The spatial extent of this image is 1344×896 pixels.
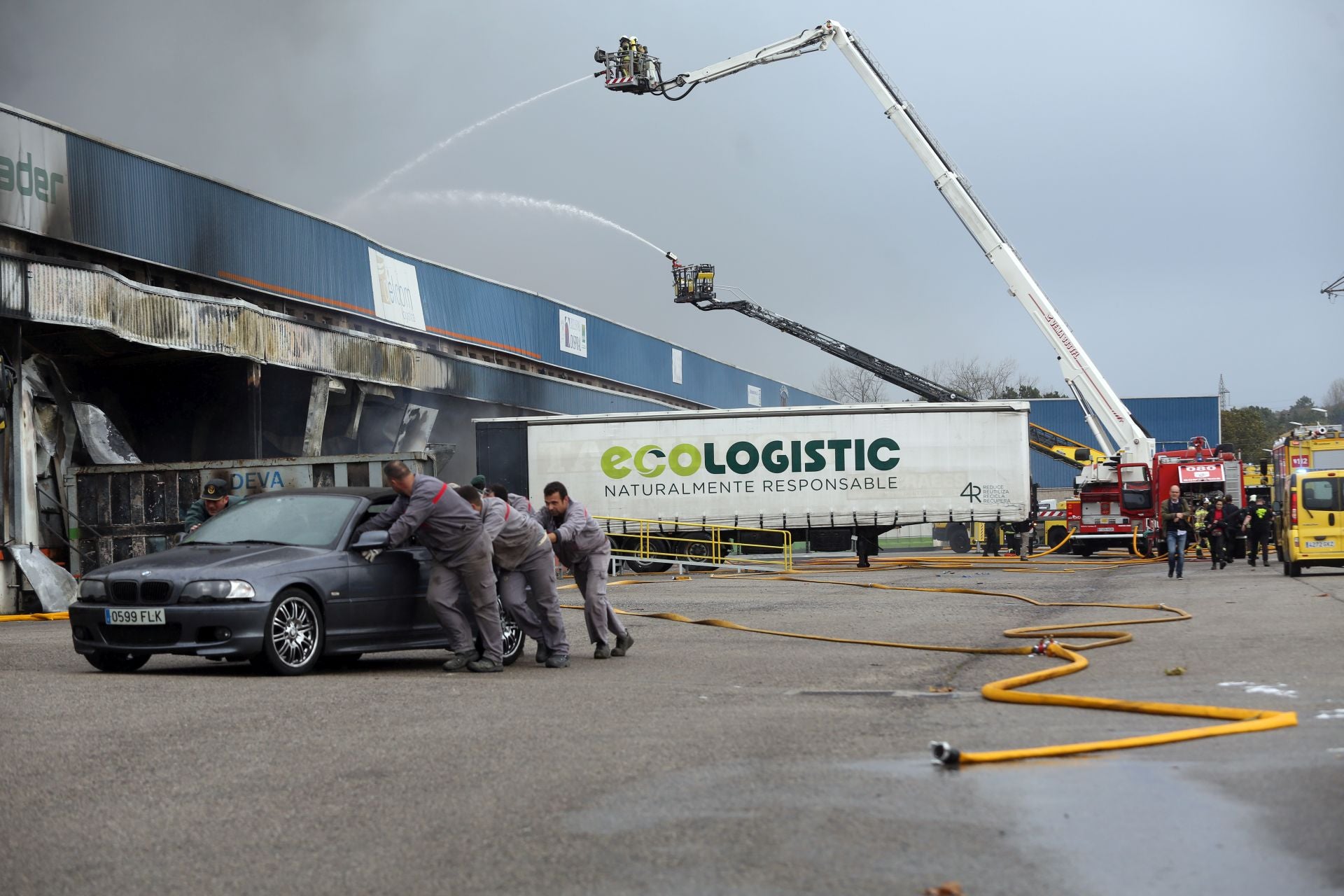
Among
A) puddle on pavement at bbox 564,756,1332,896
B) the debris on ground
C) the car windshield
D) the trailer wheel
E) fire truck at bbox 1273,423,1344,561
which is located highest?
fire truck at bbox 1273,423,1344,561

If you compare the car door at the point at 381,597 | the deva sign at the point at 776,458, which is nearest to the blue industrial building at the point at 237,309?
the deva sign at the point at 776,458

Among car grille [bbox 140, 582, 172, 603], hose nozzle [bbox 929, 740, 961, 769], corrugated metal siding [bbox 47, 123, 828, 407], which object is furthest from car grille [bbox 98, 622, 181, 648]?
corrugated metal siding [bbox 47, 123, 828, 407]

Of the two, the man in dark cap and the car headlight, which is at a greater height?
→ the man in dark cap

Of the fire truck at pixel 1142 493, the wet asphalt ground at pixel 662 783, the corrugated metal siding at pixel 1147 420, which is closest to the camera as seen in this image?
the wet asphalt ground at pixel 662 783

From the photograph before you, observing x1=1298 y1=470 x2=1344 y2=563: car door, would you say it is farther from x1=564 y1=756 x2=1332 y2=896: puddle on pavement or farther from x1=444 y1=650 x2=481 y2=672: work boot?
x1=564 y1=756 x2=1332 y2=896: puddle on pavement

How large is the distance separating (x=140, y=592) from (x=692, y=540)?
21837 millimetres

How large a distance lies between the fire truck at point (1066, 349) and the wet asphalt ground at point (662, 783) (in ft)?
67.6

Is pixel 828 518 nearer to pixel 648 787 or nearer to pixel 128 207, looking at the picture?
pixel 128 207

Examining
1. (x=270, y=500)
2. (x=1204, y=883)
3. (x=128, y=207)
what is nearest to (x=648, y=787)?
(x=1204, y=883)

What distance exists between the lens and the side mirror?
1031 cm

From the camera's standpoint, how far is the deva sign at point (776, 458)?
3228cm

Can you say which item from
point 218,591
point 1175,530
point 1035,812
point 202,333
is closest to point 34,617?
point 202,333

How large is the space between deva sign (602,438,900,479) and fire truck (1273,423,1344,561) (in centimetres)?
869

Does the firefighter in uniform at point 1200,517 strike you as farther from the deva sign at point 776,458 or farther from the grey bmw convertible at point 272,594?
the grey bmw convertible at point 272,594
